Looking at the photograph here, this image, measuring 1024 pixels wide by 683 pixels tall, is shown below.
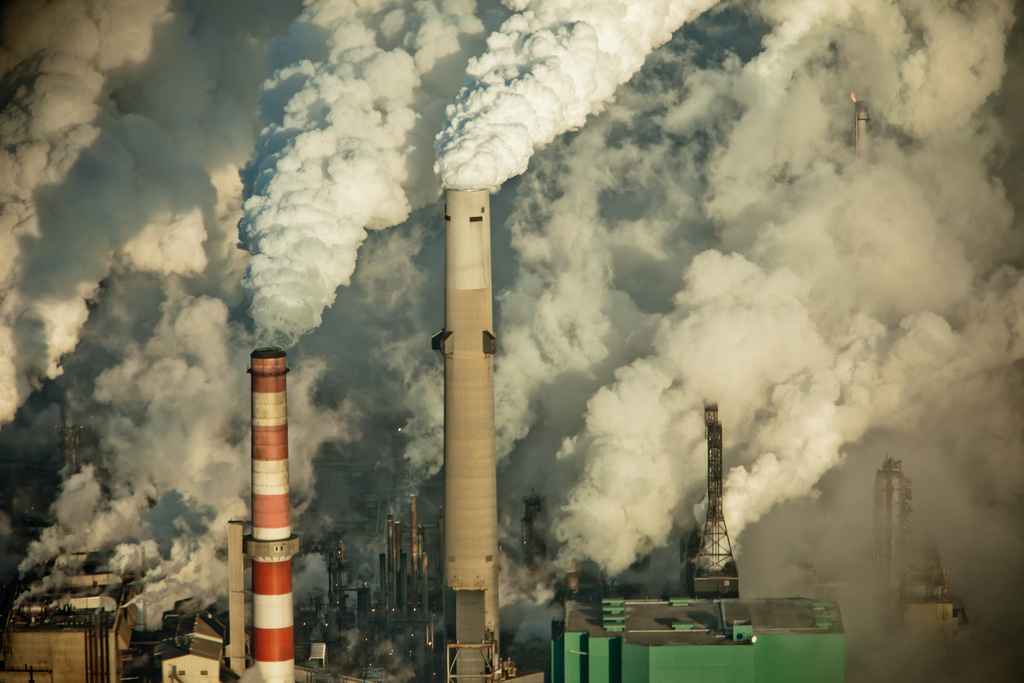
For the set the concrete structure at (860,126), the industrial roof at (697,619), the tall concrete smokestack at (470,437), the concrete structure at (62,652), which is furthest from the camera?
the concrete structure at (860,126)

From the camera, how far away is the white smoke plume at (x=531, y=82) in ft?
114

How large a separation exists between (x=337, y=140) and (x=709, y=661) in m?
17.2

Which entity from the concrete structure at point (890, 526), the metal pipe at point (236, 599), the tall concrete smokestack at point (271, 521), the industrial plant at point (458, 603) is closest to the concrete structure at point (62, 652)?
the industrial plant at point (458, 603)

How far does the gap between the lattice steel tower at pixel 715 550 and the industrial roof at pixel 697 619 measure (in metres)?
2.95

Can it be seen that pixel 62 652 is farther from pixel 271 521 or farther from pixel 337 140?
pixel 337 140

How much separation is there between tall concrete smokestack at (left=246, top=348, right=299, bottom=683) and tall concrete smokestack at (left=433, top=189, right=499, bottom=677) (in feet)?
16.4

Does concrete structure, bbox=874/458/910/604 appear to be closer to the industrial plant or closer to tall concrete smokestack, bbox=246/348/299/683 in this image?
the industrial plant

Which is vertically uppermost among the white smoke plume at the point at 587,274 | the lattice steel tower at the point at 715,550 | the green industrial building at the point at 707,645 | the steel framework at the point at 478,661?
the white smoke plume at the point at 587,274

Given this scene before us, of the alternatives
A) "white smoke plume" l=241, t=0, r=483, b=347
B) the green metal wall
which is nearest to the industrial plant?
the green metal wall

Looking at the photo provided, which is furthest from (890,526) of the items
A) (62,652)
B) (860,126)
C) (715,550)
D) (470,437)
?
(62,652)

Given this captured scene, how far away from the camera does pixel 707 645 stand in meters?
31.7

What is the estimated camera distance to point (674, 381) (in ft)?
143

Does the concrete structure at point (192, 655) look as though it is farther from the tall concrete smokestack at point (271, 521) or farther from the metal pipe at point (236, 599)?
the tall concrete smokestack at point (271, 521)

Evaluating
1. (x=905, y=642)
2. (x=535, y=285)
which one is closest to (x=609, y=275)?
(x=535, y=285)
